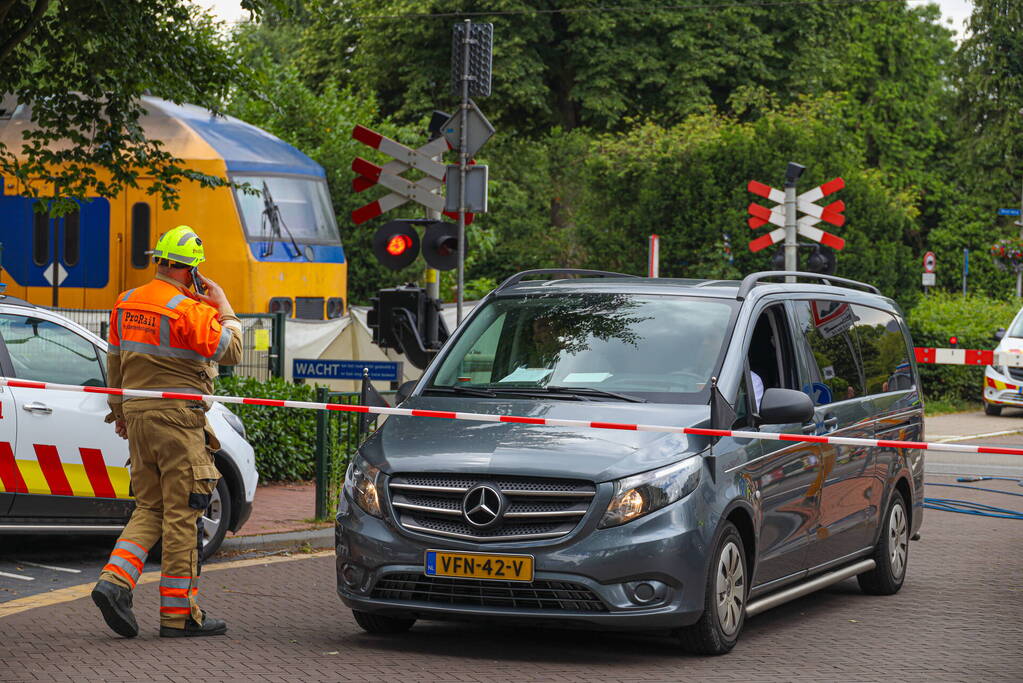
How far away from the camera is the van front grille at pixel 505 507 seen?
680 centimetres

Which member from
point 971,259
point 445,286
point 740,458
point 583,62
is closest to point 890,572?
point 740,458

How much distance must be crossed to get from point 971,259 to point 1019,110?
5701mm

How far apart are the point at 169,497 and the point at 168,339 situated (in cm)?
74

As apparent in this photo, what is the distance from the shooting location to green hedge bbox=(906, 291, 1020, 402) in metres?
29.8

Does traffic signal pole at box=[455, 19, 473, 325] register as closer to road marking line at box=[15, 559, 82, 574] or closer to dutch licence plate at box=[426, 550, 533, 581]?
road marking line at box=[15, 559, 82, 574]

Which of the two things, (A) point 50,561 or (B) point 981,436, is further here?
(B) point 981,436

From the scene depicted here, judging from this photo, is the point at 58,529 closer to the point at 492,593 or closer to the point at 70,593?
the point at 70,593

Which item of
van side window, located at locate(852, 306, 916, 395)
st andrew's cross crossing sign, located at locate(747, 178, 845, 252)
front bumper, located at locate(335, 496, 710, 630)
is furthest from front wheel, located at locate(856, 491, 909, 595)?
st andrew's cross crossing sign, located at locate(747, 178, 845, 252)

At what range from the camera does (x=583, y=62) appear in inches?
1539

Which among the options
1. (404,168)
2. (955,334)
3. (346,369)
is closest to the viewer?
(346,369)

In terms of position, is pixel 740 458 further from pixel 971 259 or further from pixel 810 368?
pixel 971 259

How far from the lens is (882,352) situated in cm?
988

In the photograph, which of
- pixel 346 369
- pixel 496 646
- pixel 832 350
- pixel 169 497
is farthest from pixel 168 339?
pixel 346 369

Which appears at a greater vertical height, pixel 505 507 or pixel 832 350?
pixel 832 350
